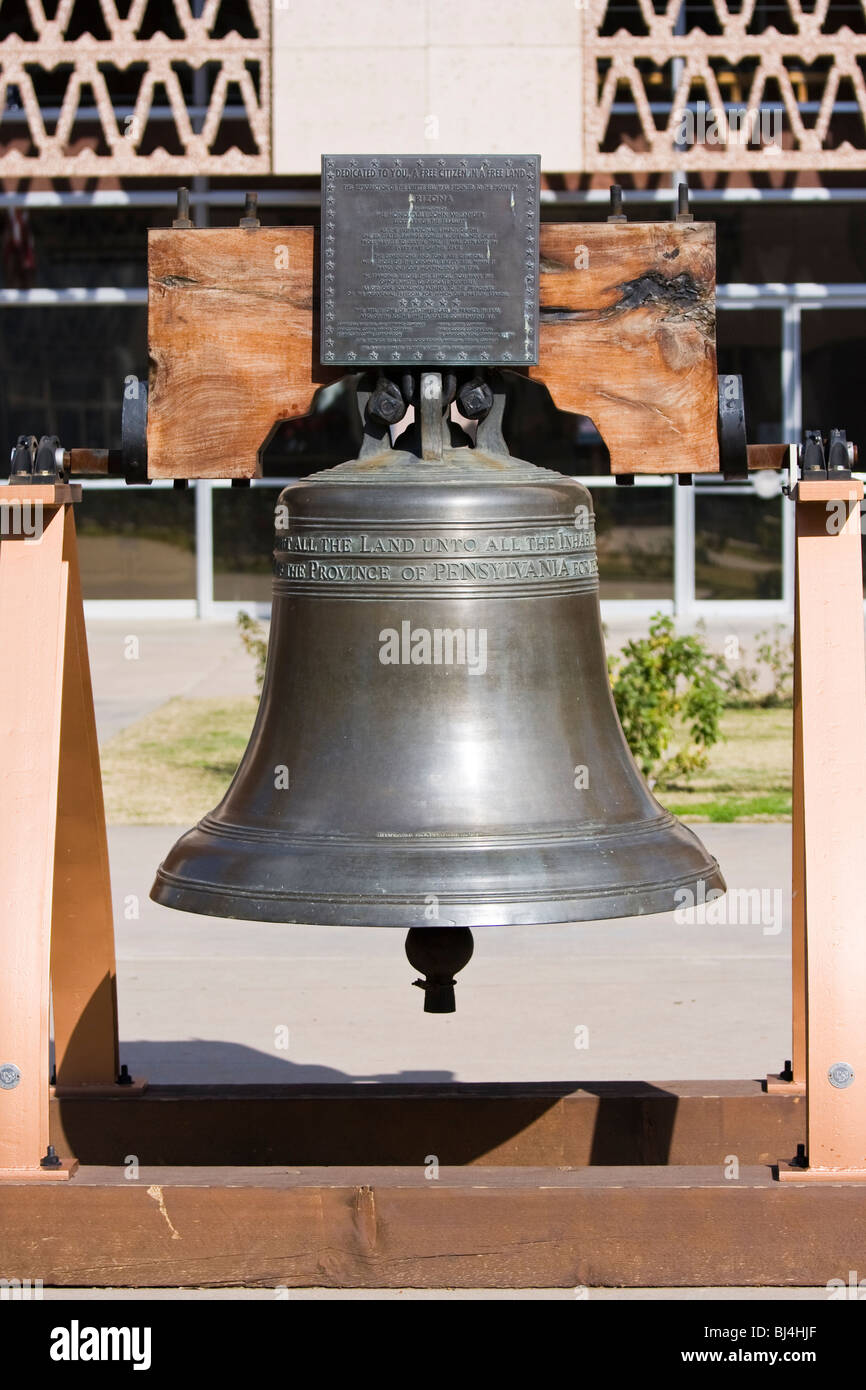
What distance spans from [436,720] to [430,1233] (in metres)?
0.83

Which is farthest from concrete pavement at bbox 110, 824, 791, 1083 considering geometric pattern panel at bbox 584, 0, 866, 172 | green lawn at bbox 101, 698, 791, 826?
geometric pattern panel at bbox 584, 0, 866, 172

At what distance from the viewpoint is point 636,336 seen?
3354 millimetres

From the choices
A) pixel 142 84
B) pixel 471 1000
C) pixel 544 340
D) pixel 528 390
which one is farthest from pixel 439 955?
pixel 528 390

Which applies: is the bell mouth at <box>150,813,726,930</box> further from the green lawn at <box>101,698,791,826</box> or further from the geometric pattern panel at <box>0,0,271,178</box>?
the geometric pattern panel at <box>0,0,271,178</box>

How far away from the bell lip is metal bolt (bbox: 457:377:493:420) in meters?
0.87

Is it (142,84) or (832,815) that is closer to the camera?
(832,815)

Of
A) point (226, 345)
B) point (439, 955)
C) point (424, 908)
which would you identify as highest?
point (226, 345)

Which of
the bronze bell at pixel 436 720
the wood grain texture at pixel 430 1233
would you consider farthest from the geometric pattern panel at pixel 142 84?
the wood grain texture at pixel 430 1233

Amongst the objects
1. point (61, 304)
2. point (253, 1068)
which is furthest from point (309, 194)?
point (253, 1068)

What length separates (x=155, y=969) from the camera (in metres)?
6.30

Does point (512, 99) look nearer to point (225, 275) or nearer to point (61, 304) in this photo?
point (61, 304)

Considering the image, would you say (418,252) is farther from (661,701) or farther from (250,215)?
(661,701)

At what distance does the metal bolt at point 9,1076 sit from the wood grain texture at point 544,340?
1.06 m

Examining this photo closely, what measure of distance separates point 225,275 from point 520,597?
77 cm
